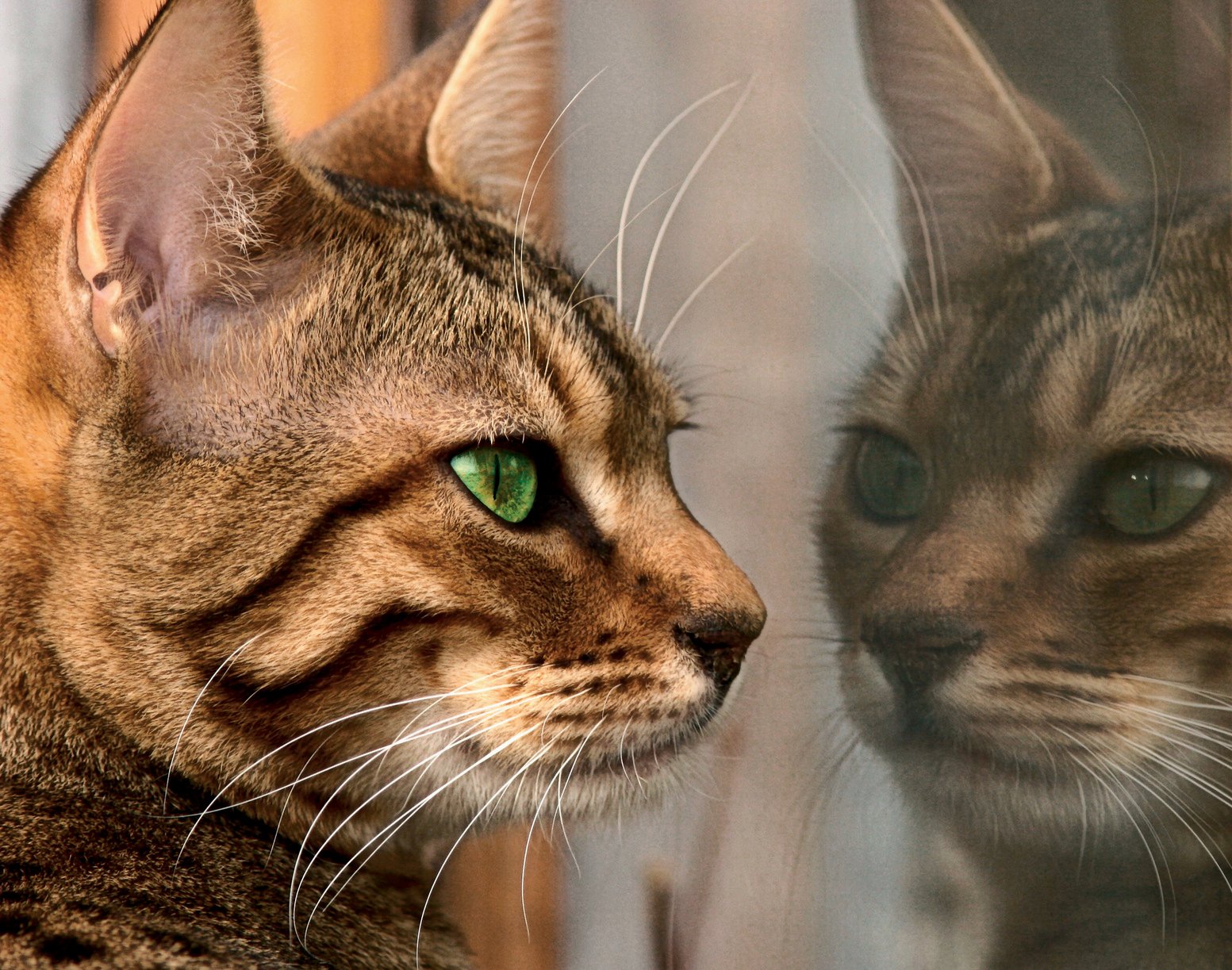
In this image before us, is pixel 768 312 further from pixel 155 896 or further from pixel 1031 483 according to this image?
pixel 155 896

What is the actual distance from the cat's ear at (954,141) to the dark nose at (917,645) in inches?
13.6

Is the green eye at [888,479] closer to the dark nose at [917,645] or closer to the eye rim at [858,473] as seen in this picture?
the eye rim at [858,473]

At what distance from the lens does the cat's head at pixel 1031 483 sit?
0.99 m

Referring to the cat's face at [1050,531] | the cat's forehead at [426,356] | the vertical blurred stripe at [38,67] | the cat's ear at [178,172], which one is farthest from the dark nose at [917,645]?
the vertical blurred stripe at [38,67]

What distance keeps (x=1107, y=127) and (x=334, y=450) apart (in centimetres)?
78

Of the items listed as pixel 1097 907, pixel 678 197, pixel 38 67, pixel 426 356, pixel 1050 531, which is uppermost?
pixel 38 67

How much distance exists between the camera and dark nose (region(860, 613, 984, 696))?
→ 105 cm

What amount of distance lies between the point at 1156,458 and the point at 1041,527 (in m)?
0.12

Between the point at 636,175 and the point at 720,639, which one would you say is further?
the point at 636,175

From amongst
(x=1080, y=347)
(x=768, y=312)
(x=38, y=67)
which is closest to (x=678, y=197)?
(x=768, y=312)

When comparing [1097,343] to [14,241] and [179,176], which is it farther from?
[14,241]

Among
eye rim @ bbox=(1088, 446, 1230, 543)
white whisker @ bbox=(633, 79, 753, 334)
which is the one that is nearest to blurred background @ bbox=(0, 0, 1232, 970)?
white whisker @ bbox=(633, 79, 753, 334)

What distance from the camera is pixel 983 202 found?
1103 millimetres

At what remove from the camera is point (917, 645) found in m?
1.08
